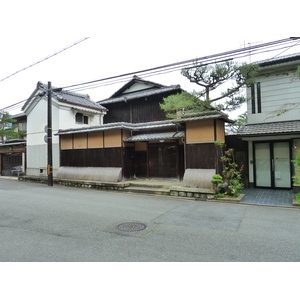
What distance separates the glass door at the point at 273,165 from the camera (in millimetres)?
10814

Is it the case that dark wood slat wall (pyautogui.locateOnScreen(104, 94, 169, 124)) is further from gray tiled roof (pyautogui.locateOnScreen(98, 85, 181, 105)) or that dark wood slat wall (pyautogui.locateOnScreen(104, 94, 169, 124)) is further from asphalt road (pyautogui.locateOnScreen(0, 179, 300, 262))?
asphalt road (pyautogui.locateOnScreen(0, 179, 300, 262))

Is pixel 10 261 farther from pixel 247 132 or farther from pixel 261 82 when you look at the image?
pixel 261 82

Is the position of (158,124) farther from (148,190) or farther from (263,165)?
(263,165)

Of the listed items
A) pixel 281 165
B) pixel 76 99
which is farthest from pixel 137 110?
pixel 281 165

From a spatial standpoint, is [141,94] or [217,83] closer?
[217,83]

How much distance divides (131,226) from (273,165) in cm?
886

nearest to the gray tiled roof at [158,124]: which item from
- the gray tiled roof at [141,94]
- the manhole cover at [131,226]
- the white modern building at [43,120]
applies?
the white modern building at [43,120]

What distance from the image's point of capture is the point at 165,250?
13.7 feet

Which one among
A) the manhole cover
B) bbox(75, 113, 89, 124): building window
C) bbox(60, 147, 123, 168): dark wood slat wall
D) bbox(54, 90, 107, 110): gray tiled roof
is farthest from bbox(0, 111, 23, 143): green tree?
the manhole cover

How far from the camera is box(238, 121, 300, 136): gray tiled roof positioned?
9.57 m

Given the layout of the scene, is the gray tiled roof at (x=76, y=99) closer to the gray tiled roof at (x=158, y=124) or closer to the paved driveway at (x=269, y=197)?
the gray tiled roof at (x=158, y=124)

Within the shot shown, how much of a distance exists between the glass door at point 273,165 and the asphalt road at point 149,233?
3.91 meters

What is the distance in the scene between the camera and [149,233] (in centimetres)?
515

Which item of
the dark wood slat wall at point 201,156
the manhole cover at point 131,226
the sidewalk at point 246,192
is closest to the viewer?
the manhole cover at point 131,226
